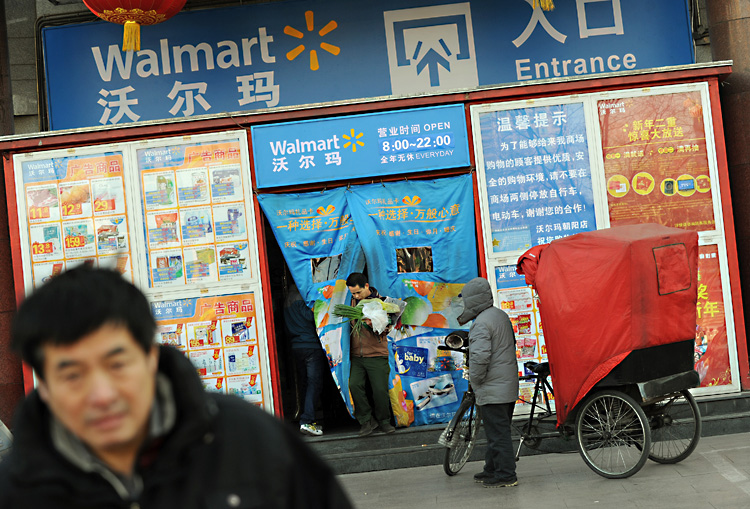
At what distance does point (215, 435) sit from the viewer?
1800mm

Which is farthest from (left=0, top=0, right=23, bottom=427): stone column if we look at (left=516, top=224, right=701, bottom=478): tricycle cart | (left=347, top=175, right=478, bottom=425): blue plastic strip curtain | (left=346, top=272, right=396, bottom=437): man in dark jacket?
(left=516, top=224, right=701, bottom=478): tricycle cart

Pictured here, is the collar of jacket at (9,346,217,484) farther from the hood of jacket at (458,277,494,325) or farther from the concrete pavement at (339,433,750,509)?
the hood of jacket at (458,277,494,325)

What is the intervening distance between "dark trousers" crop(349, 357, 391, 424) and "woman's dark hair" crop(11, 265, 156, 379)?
7.17 metres

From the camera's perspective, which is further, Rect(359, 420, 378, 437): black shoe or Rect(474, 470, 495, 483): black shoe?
Rect(359, 420, 378, 437): black shoe

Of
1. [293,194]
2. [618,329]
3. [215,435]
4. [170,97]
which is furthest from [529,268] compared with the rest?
[215,435]

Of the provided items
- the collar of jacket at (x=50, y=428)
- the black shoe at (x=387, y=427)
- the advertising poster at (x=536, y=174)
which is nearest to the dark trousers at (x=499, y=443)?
the black shoe at (x=387, y=427)

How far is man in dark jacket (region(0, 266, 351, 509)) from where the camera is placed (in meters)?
1.70

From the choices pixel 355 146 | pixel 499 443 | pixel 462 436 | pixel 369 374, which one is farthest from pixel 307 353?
pixel 499 443

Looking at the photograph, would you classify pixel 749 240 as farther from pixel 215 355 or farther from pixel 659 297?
pixel 215 355

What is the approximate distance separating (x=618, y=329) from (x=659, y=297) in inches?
18.8

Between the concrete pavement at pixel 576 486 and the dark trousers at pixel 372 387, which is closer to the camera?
the concrete pavement at pixel 576 486

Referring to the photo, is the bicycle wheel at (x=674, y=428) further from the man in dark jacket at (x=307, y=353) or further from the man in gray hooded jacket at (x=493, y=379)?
the man in dark jacket at (x=307, y=353)

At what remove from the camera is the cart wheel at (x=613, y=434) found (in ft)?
22.8

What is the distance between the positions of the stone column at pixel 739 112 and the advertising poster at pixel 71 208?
7046 millimetres
